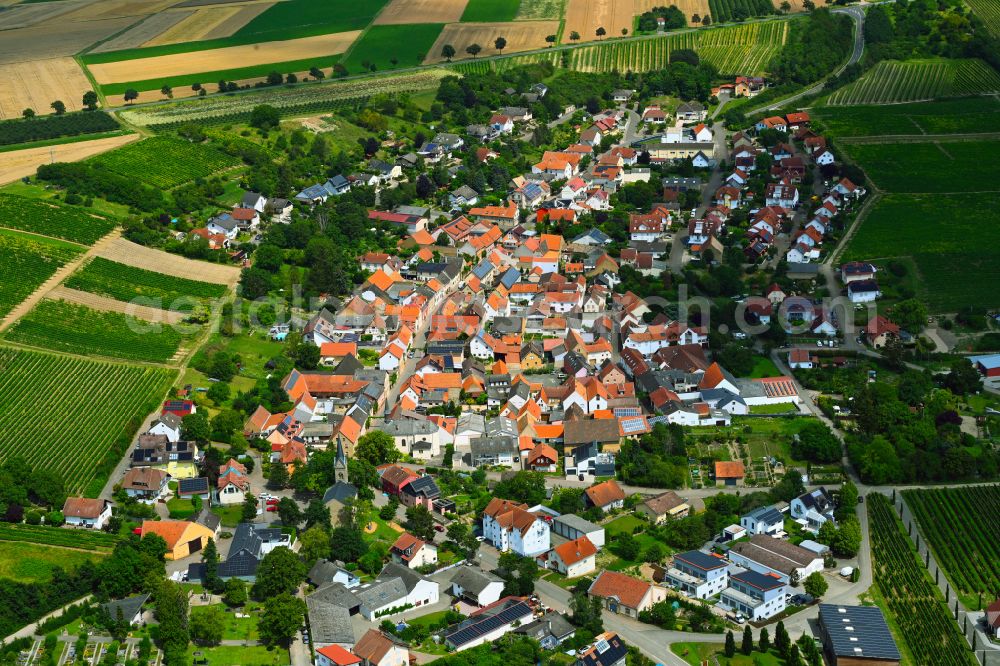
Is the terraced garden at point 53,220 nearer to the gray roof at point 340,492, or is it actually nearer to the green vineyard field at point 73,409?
the green vineyard field at point 73,409

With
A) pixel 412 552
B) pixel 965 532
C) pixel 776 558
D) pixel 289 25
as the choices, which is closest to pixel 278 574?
pixel 412 552

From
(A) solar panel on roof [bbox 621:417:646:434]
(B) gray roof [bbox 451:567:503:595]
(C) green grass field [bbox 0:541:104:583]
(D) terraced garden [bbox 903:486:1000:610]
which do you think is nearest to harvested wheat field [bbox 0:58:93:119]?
(C) green grass field [bbox 0:541:104:583]

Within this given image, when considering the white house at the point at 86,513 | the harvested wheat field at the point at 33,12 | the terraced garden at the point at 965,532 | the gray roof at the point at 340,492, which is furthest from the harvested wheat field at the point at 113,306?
the harvested wheat field at the point at 33,12

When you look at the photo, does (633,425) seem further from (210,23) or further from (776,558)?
(210,23)

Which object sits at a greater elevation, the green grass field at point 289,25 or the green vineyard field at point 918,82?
the green vineyard field at point 918,82

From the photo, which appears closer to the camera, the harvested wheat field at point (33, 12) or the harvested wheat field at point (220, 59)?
the harvested wheat field at point (220, 59)

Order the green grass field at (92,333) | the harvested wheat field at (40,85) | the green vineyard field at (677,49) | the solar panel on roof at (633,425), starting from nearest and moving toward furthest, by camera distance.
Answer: the solar panel on roof at (633,425), the green grass field at (92,333), the harvested wheat field at (40,85), the green vineyard field at (677,49)

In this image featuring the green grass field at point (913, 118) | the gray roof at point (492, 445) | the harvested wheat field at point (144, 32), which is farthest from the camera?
the harvested wheat field at point (144, 32)
